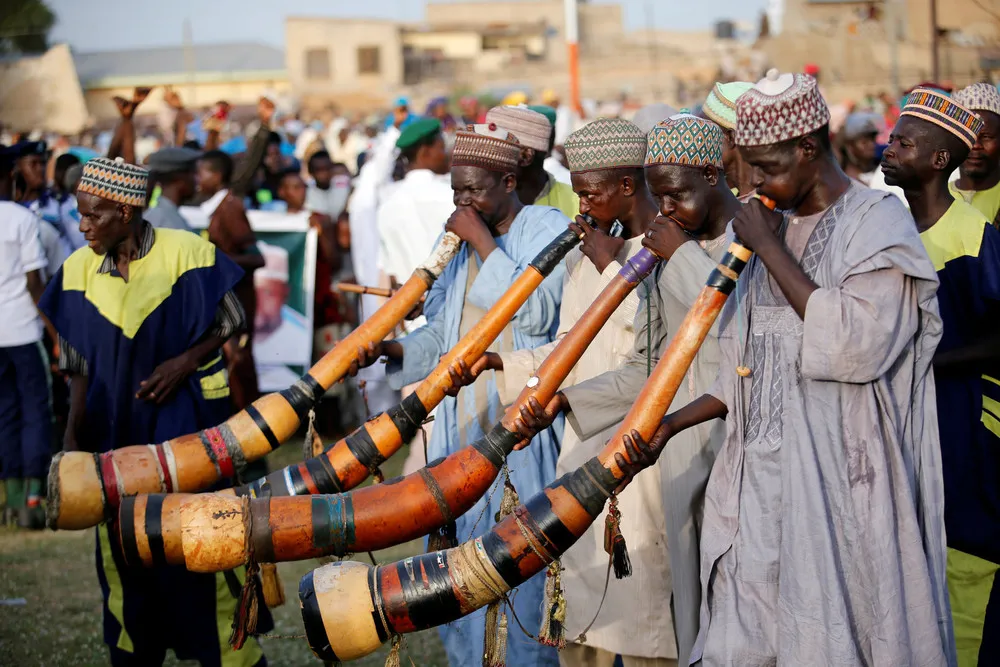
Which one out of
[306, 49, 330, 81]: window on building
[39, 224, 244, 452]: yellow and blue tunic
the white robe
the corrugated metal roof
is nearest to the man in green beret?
[39, 224, 244, 452]: yellow and blue tunic

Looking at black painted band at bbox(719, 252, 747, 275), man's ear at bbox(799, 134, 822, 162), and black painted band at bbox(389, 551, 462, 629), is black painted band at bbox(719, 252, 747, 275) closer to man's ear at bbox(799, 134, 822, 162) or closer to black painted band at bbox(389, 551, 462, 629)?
man's ear at bbox(799, 134, 822, 162)

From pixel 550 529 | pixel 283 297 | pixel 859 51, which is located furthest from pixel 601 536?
pixel 859 51

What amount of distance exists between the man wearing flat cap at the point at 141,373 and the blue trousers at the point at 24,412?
330 cm

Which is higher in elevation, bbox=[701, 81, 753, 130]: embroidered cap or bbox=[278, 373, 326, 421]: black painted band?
bbox=[701, 81, 753, 130]: embroidered cap

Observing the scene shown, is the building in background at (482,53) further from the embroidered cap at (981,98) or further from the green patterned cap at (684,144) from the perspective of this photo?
the green patterned cap at (684,144)

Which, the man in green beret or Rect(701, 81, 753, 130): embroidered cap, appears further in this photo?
the man in green beret

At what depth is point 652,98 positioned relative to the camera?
139ft

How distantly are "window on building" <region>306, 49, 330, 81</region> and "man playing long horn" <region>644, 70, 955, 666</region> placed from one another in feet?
199

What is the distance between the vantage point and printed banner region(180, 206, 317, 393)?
432 inches

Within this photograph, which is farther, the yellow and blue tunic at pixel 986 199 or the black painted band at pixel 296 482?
the yellow and blue tunic at pixel 986 199

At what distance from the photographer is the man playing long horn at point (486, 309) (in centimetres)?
486

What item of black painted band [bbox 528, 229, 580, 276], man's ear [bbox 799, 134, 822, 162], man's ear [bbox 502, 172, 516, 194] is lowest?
black painted band [bbox 528, 229, 580, 276]

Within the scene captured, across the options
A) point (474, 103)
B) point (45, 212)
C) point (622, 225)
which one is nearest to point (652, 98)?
point (474, 103)

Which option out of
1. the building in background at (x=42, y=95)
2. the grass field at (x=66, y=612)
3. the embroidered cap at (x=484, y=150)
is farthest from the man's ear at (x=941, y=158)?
the building in background at (x=42, y=95)
